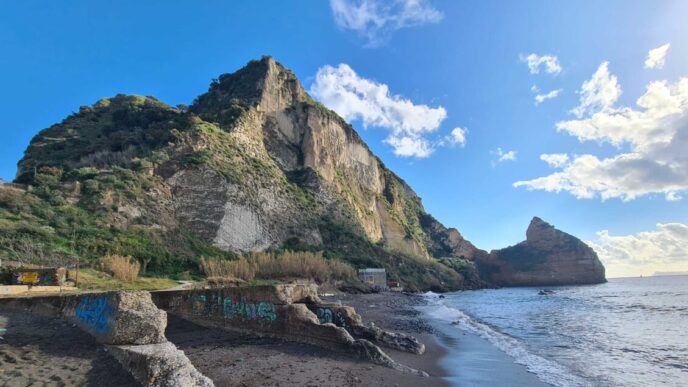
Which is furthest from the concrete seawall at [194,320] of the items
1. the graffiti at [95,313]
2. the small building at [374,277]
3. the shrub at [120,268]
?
the small building at [374,277]

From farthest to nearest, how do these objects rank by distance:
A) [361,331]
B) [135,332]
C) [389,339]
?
[361,331], [389,339], [135,332]

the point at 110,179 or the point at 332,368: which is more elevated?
the point at 110,179

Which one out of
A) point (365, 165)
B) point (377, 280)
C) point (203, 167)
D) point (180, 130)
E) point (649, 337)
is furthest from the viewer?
point (365, 165)

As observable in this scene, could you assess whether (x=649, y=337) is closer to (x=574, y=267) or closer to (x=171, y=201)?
(x=171, y=201)

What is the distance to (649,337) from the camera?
18219 mm

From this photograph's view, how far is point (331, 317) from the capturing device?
13.6 meters

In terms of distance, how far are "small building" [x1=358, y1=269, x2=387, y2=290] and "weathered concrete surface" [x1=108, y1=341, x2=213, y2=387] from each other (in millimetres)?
52206

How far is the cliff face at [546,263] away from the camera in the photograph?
5162 inches

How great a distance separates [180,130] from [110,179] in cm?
1645

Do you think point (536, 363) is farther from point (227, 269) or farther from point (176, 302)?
point (227, 269)

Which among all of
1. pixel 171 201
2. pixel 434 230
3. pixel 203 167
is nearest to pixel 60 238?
pixel 171 201

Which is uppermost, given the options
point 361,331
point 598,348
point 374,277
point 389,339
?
point 374,277

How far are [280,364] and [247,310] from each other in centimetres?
387

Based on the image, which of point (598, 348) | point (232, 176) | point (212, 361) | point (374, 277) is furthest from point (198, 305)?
point (374, 277)
